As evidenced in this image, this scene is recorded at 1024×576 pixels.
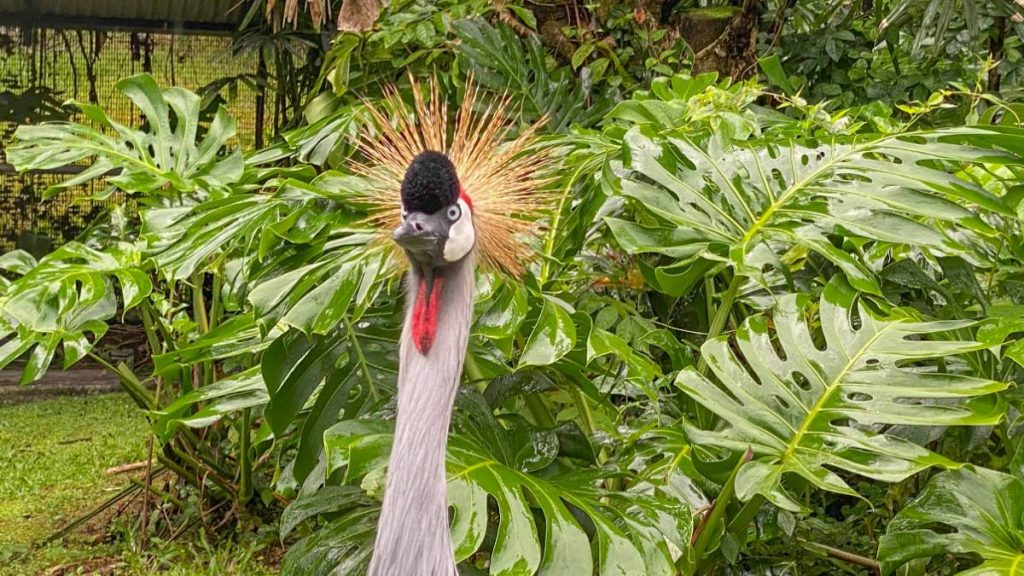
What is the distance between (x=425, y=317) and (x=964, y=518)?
3.17 ft

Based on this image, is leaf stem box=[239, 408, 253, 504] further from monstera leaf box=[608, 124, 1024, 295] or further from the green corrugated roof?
the green corrugated roof

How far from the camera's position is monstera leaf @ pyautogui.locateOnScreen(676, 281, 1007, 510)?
1.78 metres

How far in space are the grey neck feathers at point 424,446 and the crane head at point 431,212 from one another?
0.06 meters

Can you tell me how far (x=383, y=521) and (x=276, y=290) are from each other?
1.67 feet

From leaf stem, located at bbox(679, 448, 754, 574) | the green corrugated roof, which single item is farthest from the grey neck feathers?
the green corrugated roof

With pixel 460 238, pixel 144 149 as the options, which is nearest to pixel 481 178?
pixel 460 238

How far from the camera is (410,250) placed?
1521mm

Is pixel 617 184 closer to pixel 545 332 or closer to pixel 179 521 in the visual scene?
pixel 545 332

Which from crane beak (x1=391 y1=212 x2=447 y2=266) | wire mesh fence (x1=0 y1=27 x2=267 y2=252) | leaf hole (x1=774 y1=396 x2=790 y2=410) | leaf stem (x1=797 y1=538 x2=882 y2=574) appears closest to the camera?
crane beak (x1=391 y1=212 x2=447 y2=266)

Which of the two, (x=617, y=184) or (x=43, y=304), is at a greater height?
(x=617, y=184)

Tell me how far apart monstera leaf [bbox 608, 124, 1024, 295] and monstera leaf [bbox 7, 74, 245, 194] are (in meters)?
1.08

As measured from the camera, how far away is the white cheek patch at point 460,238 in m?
1.53

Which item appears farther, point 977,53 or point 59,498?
point 59,498

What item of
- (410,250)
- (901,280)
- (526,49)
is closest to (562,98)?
(526,49)
